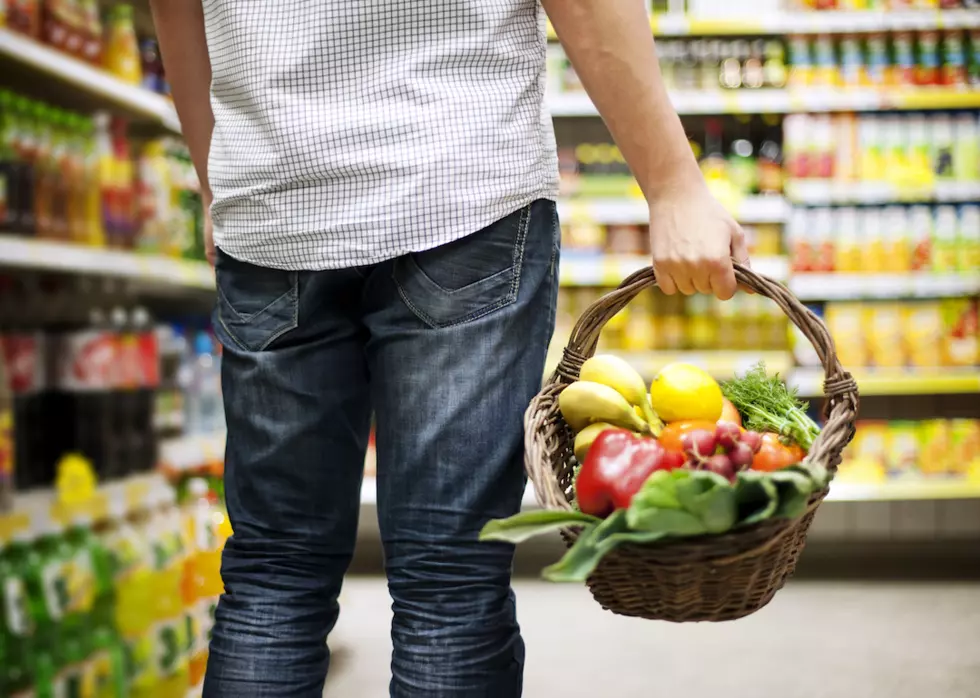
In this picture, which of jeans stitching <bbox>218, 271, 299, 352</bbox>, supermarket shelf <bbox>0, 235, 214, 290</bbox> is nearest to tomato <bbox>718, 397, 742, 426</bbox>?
jeans stitching <bbox>218, 271, 299, 352</bbox>

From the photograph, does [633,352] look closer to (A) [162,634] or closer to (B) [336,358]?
(A) [162,634]

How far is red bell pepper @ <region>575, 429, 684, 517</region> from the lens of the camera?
95cm

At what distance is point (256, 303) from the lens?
1055 millimetres

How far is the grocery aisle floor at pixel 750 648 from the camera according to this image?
2281 mm

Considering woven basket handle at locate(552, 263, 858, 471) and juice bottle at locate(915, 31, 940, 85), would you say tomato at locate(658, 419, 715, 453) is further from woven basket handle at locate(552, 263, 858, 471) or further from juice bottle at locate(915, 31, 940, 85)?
juice bottle at locate(915, 31, 940, 85)

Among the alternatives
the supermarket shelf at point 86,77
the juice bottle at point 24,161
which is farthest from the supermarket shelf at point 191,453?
the supermarket shelf at point 86,77

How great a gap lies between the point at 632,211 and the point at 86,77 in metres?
2.07

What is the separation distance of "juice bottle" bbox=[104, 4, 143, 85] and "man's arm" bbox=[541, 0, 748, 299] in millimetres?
1493

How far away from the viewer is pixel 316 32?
982 millimetres

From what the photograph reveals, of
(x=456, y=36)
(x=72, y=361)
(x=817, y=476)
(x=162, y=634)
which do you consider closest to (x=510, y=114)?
(x=456, y=36)

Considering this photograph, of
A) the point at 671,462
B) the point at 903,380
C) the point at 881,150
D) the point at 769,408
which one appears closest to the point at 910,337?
the point at 903,380

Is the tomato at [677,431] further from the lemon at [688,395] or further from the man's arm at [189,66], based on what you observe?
the man's arm at [189,66]

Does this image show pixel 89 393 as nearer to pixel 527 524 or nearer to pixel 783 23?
pixel 527 524

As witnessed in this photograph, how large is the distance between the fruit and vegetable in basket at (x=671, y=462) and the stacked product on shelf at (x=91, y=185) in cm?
117
